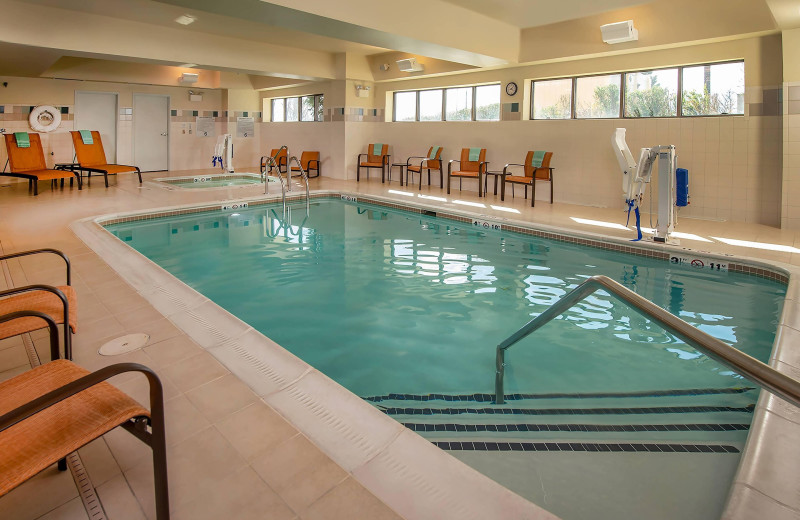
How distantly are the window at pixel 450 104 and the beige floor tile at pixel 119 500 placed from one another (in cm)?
859

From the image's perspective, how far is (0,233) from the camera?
4992 millimetres

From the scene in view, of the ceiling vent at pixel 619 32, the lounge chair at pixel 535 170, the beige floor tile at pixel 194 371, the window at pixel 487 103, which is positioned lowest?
the beige floor tile at pixel 194 371

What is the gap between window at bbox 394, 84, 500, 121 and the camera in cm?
934

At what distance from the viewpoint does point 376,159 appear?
10.9 m

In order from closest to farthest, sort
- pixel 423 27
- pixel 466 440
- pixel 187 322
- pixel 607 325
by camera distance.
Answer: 1. pixel 466 440
2. pixel 187 322
3. pixel 607 325
4. pixel 423 27

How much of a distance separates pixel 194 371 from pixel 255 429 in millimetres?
570

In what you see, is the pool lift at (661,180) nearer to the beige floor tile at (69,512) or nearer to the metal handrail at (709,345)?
the metal handrail at (709,345)

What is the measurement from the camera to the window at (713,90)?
6434mm

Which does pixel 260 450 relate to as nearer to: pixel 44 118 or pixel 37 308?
pixel 37 308

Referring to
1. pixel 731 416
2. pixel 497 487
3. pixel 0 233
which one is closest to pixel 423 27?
pixel 0 233

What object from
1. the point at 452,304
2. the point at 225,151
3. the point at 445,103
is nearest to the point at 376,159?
the point at 445,103

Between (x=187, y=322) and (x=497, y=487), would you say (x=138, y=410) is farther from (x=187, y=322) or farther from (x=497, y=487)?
(x=187, y=322)

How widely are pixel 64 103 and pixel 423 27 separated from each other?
8.39 metres

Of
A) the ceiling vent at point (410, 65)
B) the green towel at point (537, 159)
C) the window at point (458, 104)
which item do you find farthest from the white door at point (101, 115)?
the green towel at point (537, 159)
